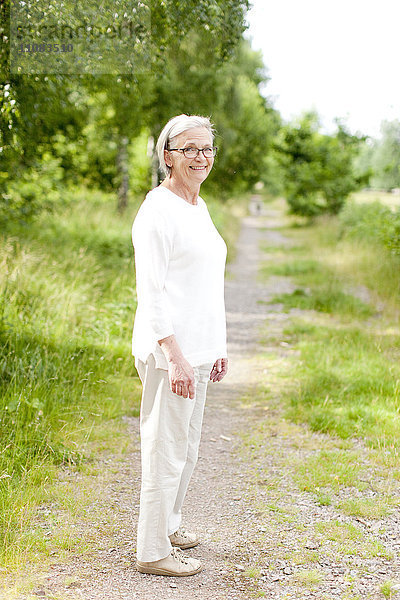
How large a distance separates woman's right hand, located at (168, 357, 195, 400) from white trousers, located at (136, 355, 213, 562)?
0.09m

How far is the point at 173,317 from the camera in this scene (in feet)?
9.80

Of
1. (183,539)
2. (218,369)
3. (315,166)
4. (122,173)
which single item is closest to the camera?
(218,369)

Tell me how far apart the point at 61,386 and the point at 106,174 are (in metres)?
14.6

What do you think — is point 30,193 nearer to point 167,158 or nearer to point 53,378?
point 53,378

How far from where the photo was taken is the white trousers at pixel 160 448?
306 cm

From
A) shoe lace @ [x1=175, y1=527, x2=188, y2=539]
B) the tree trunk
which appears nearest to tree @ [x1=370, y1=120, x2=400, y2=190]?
the tree trunk

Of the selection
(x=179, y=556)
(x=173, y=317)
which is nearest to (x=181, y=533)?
(x=179, y=556)

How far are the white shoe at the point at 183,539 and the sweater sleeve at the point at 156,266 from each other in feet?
4.40

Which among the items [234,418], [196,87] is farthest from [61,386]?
[196,87]

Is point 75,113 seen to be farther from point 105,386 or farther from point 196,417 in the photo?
point 196,417

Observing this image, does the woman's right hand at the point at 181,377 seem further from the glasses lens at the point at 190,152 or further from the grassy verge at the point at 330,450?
the grassy verge at the point at 330,450

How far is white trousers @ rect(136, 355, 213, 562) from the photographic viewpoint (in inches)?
121

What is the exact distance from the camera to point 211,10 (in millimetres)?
5852

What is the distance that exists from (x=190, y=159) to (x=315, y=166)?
25.4 metres
